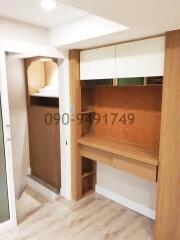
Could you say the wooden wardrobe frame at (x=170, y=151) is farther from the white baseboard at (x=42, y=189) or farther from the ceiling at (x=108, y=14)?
the white baseboard at (x=42, y=189)

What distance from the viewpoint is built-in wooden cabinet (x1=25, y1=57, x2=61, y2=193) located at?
3189 millimetres

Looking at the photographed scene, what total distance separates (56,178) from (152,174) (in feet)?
5.62

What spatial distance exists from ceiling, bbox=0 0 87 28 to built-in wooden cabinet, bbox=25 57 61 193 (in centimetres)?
104

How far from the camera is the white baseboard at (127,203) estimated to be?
2.53 m

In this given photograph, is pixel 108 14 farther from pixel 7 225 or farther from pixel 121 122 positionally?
pixel 7 225

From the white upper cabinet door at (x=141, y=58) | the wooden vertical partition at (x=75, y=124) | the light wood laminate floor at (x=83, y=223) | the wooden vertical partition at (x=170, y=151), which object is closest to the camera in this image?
the wooden vertical partition at (x=170, y=151)

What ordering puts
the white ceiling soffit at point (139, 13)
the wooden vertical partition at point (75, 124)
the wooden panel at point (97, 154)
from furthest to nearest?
1. the wooden vertical partition at point (75, 124)
2. the wooden panel at point (97, 154)
3. the white ceiling soffit at point (139, 13)

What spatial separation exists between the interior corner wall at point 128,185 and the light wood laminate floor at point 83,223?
0.59 feet

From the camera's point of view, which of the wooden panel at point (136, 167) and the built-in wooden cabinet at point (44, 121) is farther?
the built-in wooden cabinet at point (44, 121)

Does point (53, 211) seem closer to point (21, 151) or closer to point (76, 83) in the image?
point (21, 151)

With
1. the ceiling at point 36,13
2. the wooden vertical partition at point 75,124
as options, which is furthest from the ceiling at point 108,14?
the wooden vertical partition at point 75,124

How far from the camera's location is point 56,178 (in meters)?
3.25

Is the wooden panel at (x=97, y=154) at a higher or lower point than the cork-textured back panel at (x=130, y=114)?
lower

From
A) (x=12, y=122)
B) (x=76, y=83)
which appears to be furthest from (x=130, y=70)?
(x=12, y=122)
